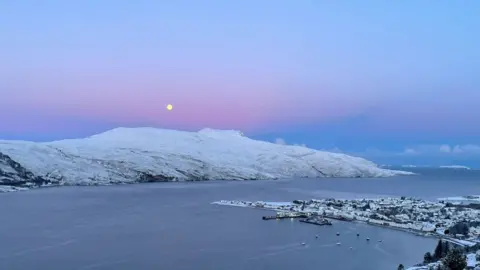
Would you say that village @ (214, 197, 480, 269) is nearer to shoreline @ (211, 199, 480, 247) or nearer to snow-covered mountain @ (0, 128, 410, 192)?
shoreline @ (211, 199, 480, 247)

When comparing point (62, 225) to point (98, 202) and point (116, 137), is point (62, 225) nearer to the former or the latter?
point (98, 202)

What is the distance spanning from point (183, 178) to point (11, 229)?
238 ft

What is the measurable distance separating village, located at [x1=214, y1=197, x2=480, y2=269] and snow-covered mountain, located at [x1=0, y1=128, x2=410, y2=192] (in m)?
46.4

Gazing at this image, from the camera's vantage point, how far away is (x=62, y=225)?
147 feet

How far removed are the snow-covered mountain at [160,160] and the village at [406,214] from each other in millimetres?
46423

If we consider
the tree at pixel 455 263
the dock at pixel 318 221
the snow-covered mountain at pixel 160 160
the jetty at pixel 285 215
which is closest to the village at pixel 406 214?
the jetty at pixel 285 215

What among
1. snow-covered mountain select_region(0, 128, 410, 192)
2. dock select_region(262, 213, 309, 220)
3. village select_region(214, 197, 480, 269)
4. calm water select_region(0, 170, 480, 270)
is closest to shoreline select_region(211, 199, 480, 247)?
village select_region(214, 197, 480, 269)

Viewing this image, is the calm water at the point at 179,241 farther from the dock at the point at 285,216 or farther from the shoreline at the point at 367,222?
the shoreline at the point at 367,222

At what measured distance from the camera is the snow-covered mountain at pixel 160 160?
95.1 m

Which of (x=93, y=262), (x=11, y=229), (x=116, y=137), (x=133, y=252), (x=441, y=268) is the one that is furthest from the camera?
(x=116, y=137)

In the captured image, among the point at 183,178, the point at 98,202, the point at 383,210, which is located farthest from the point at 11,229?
the point at 183,178

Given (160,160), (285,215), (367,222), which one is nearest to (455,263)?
(367,222)

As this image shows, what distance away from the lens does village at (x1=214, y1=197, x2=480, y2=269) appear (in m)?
40.3

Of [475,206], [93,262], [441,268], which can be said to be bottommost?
[93,262]
